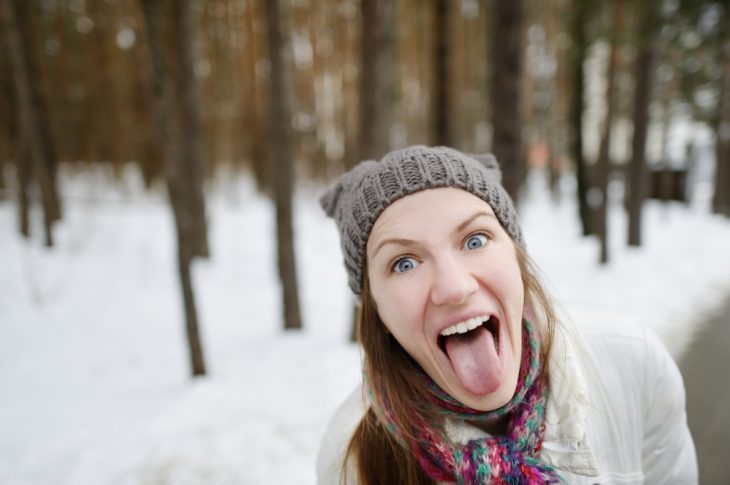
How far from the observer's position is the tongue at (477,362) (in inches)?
41.3

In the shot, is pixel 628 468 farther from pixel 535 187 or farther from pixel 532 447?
pixel 535 187

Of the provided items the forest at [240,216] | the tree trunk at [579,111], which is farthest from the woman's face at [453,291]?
the tree trunk at [579,111]

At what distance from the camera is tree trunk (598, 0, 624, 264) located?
6.86 metres

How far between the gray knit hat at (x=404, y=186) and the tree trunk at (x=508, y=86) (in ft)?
7.98

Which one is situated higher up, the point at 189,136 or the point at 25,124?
the point at 25,124

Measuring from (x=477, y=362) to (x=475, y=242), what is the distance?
0.31 m

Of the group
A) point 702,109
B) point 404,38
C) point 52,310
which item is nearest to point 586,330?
point 52,310

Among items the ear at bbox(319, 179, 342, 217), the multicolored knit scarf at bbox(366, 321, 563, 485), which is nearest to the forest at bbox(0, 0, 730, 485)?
the multicolored knit scarf at bbox(366, 321, 563, 485)

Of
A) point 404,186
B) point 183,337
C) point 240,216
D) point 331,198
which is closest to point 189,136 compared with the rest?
point 183,337

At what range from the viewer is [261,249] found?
9.20 m

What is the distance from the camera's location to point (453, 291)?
103 cm

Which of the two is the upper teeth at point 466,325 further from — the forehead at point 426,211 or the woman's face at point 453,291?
the forehead at point 426,211

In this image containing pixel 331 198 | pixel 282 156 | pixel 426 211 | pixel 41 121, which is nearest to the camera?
pixel 426 211

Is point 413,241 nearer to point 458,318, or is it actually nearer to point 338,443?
point 458,318
